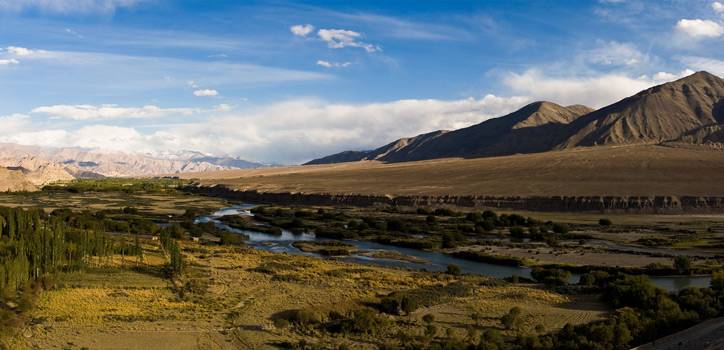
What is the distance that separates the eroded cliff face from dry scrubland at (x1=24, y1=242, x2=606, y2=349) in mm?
54973

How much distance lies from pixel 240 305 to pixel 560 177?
96069mm

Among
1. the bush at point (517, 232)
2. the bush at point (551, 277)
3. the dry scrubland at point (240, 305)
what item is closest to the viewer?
the dry scrubland at point (240, 305)

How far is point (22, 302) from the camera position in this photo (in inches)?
1058

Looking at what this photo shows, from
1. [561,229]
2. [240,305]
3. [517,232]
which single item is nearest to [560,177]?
[561,229]

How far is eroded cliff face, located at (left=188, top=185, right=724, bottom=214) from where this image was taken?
262 feet

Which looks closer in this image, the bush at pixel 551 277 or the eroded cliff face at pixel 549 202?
the bush at pixel 551 277

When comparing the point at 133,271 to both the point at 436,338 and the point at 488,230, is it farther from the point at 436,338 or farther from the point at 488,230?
the point at 488,230

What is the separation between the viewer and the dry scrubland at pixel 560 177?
A: 91688mm

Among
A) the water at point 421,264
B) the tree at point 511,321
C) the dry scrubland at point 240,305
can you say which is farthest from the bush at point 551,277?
the tree at point 511,321

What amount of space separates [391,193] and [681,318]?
83925 millimetres

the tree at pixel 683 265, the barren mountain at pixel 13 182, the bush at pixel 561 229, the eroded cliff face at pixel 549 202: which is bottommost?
the tree at pixel 683 265

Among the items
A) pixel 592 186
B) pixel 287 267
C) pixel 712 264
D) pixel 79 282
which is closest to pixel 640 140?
pixel 592 186

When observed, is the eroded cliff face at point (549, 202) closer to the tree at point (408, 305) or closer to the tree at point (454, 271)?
the tree at point (454, 271)

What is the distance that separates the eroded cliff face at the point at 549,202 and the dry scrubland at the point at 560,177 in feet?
9.91
